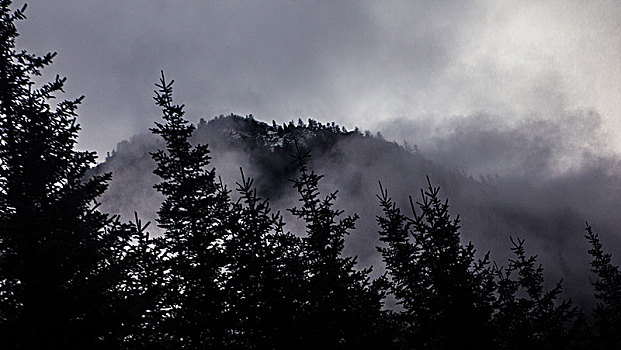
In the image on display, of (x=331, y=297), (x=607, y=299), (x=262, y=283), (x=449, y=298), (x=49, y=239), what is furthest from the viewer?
(x=607, y=299)

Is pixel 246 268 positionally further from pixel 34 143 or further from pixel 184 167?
pixel 34 143

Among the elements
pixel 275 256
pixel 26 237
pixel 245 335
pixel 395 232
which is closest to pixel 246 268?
pixel 275 256

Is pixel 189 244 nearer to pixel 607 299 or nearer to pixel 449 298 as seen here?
pixel 449 298

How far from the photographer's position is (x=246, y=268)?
47.4ft

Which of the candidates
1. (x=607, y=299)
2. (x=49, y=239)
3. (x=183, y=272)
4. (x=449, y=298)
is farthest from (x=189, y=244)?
(x=607, y=299)

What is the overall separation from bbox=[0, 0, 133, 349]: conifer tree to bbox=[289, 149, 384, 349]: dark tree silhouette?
706 centimetres

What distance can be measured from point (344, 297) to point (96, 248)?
10.3 meters

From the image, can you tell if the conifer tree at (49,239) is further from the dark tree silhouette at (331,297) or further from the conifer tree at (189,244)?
the dark tree silhouette at (331,297)

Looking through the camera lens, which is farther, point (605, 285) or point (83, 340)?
point (605, 285)

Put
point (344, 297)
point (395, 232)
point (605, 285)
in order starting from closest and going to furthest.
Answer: point (344, 297)
point (395, 232)
point (605, 285)

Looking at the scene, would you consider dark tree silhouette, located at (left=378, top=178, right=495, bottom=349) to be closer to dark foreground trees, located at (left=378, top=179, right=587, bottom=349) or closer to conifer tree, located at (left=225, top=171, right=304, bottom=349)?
dark foreground trees, located at (left=378, top=179, right=587, bottom=349)

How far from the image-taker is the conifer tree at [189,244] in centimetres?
1462

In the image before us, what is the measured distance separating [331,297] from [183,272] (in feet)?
21.1

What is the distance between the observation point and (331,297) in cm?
1619
